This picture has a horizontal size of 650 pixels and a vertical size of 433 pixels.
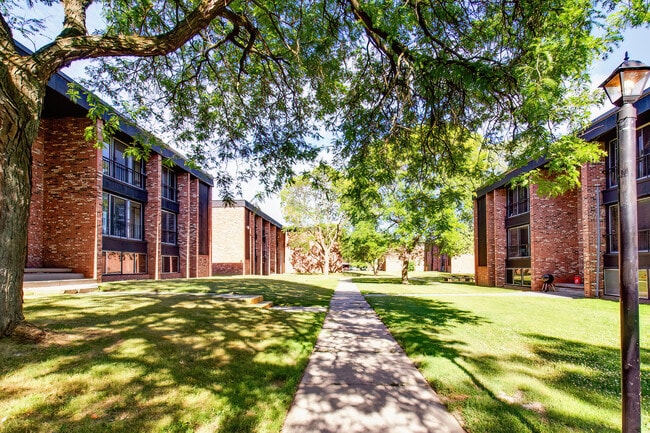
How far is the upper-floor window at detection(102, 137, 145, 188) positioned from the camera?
59.1 ft

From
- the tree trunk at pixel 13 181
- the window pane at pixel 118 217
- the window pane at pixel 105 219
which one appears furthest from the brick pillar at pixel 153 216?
the tree trunk at pixel 13 181

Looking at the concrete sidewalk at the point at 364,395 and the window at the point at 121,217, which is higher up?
the window at the point at 121,217

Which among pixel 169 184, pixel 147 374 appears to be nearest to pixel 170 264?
pixel 169 184

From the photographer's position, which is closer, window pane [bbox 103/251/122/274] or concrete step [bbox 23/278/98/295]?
concrete step [bbox 23/278/98/295]

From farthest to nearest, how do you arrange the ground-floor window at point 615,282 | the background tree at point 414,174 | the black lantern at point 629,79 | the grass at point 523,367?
the ground-floor window at point 615,282 → the background tree at point 414,174 → the grass at point 523,367 → the black lantern at point 629,79

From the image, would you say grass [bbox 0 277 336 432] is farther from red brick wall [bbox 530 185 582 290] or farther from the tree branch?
red brick wall [bbox 530 185 582 290]

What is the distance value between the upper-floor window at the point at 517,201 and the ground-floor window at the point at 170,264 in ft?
74.9

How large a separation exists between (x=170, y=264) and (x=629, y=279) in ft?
85.6

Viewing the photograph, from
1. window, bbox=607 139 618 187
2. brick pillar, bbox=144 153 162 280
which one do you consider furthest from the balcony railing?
window, bbox=607 139 618 187

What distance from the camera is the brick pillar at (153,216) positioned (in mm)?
21734

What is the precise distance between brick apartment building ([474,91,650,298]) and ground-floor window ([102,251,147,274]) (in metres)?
18.8

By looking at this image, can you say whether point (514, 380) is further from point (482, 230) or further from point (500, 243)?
point (482, 230)

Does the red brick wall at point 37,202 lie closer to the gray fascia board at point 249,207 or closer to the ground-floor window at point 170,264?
the ground-floor window at point 170,264

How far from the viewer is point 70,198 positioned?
15688 millimetres
